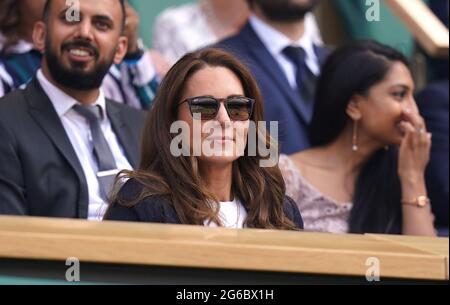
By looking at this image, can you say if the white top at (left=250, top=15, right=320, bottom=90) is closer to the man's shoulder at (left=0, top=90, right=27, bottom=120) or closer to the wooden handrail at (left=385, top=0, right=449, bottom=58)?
the wooden handrail at (left=385, top=0, right=449, bottom=58)

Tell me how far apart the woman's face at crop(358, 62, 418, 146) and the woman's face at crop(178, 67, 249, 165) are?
55.0 inches

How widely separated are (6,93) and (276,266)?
Answer: 1.53 m

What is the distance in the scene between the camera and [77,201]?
12.3 ft

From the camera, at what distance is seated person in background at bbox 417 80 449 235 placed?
4848mm

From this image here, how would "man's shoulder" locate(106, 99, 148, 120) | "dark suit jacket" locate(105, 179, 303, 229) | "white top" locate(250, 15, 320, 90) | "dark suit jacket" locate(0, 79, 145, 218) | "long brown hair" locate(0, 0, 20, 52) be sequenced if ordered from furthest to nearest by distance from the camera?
"white top" locate(250, 15, 320, 90) → "long brown hair" locate(0, 0, 20, 52) → "man's shoulder" locate(106, 99, 148, 120) → "dark suit jacket" locate(0, 79, 145, 218) → "dark suit jacket" locate(105, 179, 303, 229)

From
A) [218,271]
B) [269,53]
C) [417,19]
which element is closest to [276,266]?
[218,271]

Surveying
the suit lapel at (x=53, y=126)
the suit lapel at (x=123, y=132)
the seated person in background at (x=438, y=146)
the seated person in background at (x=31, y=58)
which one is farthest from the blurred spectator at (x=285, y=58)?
the suit lapel at (x=53, y=126)

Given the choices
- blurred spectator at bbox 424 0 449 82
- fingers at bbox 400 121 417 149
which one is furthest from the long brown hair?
blurred spectator at bbox 424 0 449 82

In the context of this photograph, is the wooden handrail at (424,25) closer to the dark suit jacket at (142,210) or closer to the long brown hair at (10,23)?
the long brown hair at (10,23)

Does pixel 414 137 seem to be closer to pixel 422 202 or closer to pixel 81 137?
pixel 422 202

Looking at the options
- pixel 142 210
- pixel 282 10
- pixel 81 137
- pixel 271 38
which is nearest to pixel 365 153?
pixel 271 38

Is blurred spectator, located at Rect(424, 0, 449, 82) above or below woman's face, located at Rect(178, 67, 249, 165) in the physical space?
above

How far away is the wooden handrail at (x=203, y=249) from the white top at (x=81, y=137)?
0.70 m

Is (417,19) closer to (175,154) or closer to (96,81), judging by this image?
(96,81)
